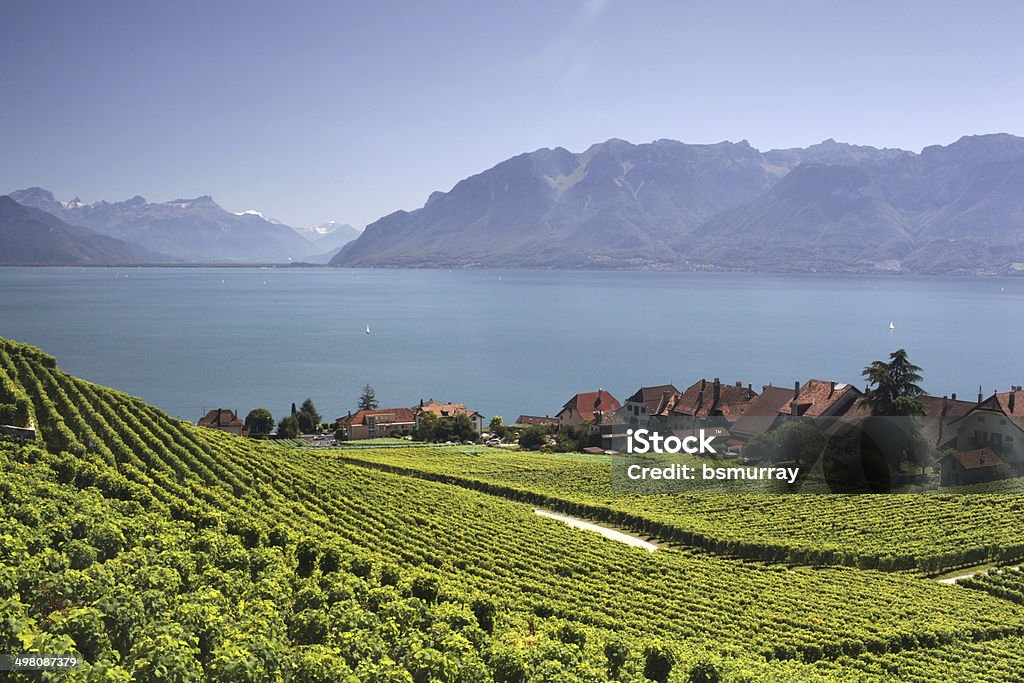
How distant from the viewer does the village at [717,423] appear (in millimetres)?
45781

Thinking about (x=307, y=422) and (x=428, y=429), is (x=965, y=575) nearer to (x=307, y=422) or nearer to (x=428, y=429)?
(x=428, y=429)

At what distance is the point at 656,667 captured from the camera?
52.1 ft

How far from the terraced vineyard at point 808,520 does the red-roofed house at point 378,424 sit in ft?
93.1

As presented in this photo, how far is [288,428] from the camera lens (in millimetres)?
71250

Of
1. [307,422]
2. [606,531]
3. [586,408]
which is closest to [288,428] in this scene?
[307,422]

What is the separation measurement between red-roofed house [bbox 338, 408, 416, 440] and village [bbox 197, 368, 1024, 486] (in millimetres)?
102

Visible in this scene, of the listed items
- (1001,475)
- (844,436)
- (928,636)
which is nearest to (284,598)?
(928,636)

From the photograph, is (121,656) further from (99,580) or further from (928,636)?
(928,636)

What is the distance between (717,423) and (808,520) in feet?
99.0

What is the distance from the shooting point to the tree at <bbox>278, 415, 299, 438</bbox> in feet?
233

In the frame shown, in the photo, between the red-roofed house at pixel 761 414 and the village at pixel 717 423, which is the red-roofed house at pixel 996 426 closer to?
the village at pixel 717 423

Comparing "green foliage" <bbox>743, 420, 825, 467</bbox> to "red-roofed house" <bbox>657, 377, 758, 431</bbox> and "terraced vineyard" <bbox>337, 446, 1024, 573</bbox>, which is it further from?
"red-roofed house" <bbox>657, 377, 758, 431</bbox>

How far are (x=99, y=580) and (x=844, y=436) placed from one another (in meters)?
39.0

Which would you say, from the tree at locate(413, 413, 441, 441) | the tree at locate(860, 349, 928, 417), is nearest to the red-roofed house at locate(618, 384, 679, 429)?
the tree at locate(413, 413, 441, 441)
